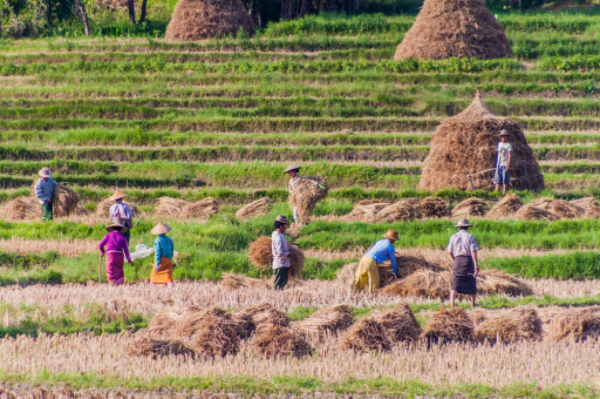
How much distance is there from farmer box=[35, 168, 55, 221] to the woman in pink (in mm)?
5167

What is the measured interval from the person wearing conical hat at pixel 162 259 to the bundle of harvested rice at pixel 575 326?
19.2 ft

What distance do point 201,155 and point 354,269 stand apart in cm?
1053

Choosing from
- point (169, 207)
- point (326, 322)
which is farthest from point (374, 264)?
point (169, 207)

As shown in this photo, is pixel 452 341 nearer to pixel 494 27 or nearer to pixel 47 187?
pixel 47 187

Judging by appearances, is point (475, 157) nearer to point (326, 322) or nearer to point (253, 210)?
point (253, 210)

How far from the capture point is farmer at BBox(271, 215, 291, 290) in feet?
40.0

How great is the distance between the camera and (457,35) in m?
28.2

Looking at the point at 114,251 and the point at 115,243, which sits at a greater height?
the point at 115,243

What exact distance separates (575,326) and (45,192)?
11.7 m

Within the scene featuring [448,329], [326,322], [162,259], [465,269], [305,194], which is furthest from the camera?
[305,194]

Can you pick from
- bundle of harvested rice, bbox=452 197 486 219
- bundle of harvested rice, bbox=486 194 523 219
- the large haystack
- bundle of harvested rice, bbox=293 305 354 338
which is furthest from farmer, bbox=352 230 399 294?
the large haystack

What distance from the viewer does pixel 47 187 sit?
56.1 ft

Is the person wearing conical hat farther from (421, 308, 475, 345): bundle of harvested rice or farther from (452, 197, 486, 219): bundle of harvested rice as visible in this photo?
(452, 197, 486, 219): bundle of harvested rice

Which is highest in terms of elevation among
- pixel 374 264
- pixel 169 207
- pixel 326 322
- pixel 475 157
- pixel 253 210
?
pixel 475 157
